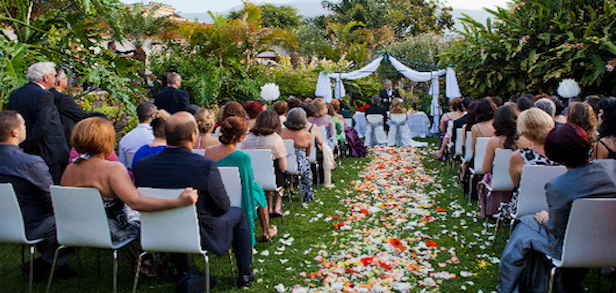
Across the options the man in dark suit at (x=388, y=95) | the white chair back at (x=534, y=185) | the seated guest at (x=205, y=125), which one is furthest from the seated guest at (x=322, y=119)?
the man in dark suit at (x=388, y=95)

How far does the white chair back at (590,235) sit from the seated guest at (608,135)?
47.0 inches

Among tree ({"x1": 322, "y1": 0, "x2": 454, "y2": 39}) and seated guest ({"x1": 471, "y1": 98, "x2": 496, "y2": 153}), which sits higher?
tree ({"x1": 322, "y1": 0, "x2": 454, "y2": 39})

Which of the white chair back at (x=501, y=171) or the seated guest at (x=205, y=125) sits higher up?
the seated guest at (x=205, y=125)

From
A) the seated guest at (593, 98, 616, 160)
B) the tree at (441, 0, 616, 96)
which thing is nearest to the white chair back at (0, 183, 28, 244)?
the seated guest at (593, 98, 616, 160)

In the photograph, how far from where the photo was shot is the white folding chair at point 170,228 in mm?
2785

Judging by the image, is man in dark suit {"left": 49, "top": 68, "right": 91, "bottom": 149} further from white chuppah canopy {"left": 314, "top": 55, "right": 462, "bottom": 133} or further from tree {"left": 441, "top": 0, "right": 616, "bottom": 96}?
tree {"left": 441, "top": 0, "right": 616, "bottom": 96}

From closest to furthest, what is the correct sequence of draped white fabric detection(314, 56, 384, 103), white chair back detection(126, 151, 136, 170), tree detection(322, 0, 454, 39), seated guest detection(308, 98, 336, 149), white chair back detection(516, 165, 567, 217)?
white chair back detection(516, 165, 567, 217) < white chair back detection(126, 151, 136, 170) < seated guest detection(308, 98, 336, 149) < draped white fabric detection(314, 56, 384, 103) < tree detection(322, 0, 454, 39)

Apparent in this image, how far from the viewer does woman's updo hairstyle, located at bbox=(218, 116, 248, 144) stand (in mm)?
3783

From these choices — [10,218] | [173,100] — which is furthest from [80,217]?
[173,100]

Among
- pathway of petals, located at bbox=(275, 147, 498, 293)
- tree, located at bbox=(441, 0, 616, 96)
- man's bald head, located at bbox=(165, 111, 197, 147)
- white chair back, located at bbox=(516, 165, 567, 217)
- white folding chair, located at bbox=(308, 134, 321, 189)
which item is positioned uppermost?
tree, located at bbox=(441, 0, 616, 96)

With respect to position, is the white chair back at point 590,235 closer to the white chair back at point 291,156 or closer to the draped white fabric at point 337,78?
the white chair back at point 291,156

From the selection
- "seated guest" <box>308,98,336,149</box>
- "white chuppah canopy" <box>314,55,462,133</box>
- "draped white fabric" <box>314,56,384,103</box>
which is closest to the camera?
"seated guest" <box>308,98,336,149</box>

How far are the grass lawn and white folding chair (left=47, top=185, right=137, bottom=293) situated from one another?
24.9 inches

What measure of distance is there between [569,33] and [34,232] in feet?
40.3
